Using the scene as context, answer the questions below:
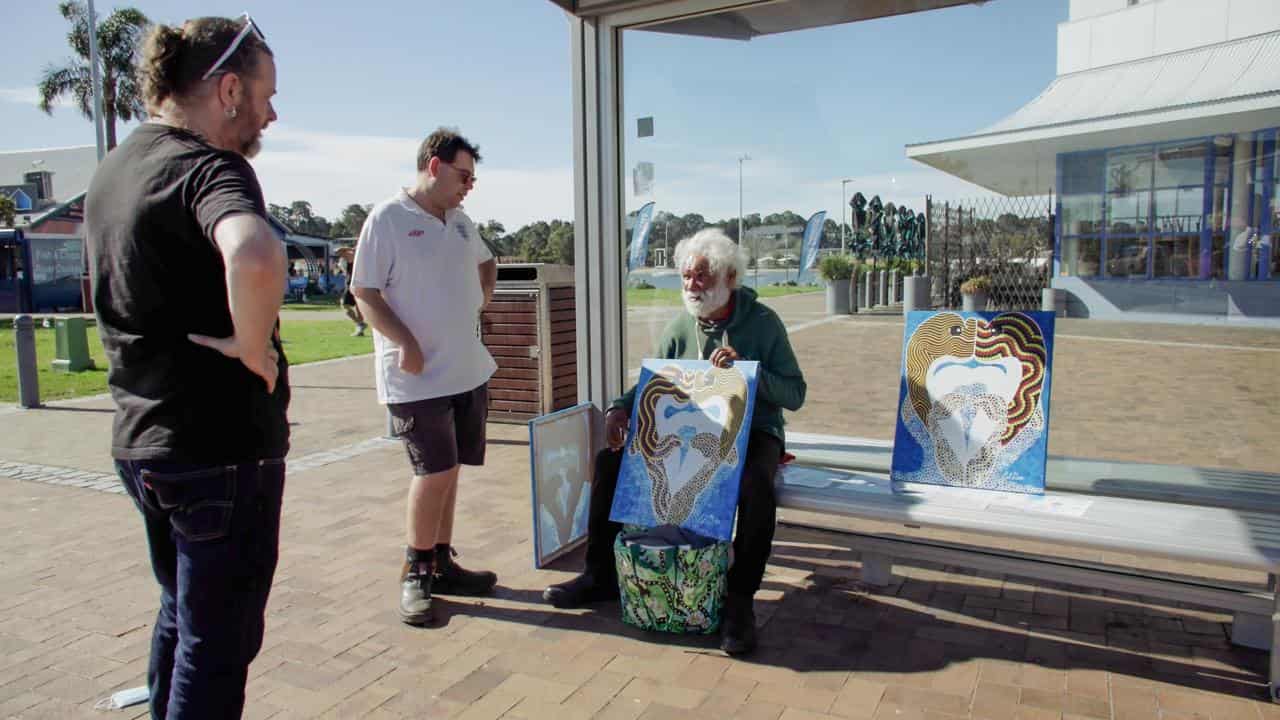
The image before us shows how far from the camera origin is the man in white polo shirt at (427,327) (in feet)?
11.1

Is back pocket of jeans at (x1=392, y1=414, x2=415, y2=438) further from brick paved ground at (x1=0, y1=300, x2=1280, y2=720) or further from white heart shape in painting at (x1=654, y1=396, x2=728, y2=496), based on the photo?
white heart shape in painting at (x1=654, y1=396, x2=728, y2=496)

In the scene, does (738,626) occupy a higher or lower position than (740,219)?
lower

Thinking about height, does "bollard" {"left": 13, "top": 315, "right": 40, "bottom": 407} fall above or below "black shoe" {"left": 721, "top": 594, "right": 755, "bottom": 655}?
above

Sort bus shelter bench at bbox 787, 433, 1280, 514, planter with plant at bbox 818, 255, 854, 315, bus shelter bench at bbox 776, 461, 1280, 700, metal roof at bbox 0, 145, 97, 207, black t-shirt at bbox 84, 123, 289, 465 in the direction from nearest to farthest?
1. black t-shirt at bbox 84, 123, 289, 465
2. bus shelter bench at bbox 776, 461, 1280, 700
3. bus shelter bench at bbox 787, 433, 1280, 514
4. planter with plant at bbox 818, 255, 854, 315
5. metal roof at bbox 0, 145, 97, 207

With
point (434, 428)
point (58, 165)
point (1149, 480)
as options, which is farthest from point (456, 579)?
point (58, 165)

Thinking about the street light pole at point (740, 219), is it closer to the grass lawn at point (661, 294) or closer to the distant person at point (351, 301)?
the grass lawn at point (661, 294)

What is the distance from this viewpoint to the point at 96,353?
1530 centimetres

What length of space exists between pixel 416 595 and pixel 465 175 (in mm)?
1733

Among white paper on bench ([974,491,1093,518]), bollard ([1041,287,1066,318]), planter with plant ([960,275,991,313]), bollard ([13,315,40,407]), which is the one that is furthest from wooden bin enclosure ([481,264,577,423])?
bollard ([13,315,40,407])

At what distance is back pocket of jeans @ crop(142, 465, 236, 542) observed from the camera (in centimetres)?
179

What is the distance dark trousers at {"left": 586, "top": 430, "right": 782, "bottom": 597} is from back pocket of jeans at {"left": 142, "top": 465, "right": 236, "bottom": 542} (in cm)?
198

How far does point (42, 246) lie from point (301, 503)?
32.7 m

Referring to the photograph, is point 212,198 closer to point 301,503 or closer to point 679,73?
point 679,73

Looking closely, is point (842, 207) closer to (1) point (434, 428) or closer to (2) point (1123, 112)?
(2) point (1123, 112)
